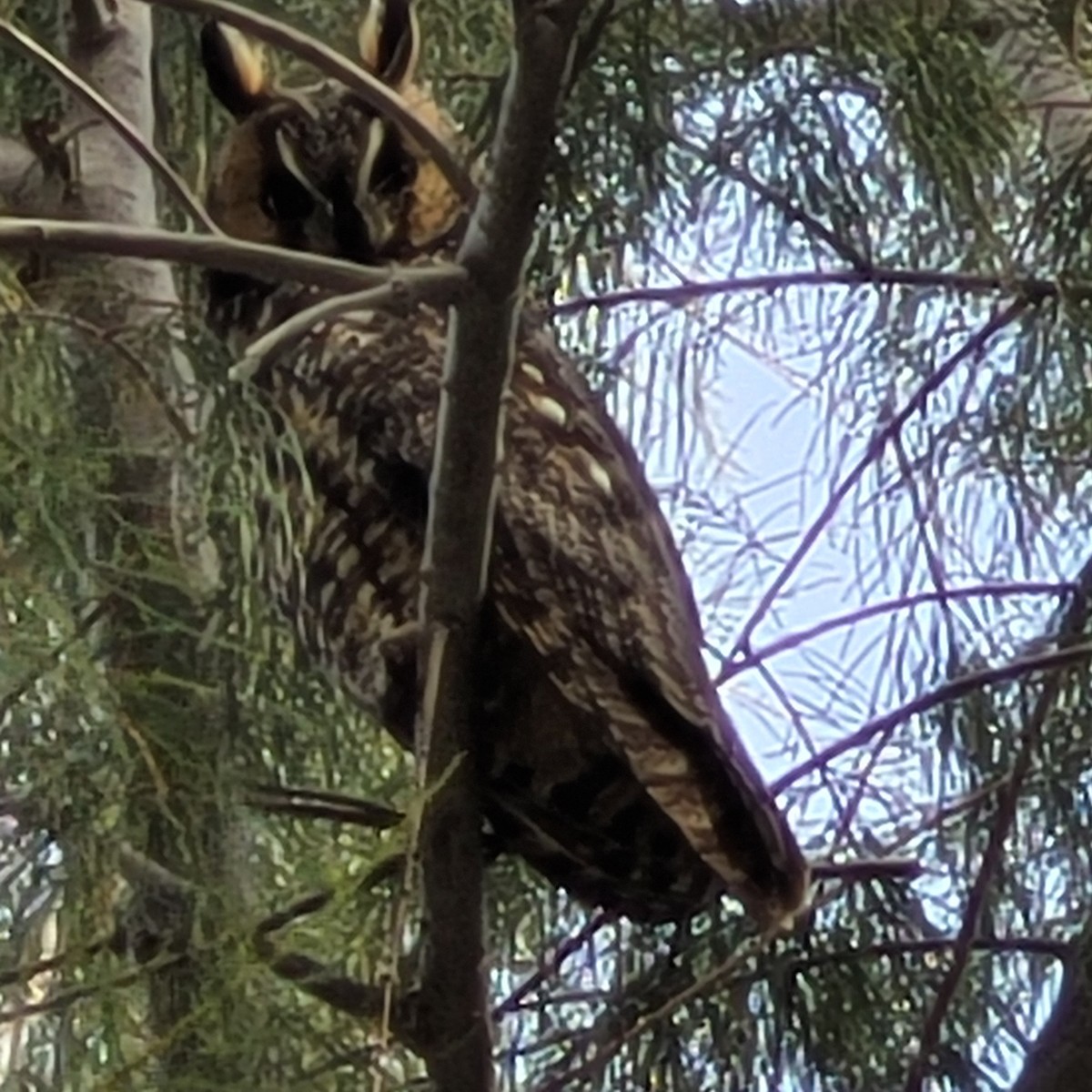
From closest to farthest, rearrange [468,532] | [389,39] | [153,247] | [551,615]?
[153,247] < [468,532] < [551,615] < [389,39]

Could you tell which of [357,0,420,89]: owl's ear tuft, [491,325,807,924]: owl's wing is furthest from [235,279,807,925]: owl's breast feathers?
[357,0,420,89]: owl's ear tuft

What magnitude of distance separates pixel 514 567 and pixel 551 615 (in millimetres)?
26

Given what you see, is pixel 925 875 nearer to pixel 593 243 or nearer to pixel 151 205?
pixel 593 243

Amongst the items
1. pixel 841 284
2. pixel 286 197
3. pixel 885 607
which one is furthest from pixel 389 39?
pixel 885 607

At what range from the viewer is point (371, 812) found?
0.78m

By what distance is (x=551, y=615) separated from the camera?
75 cm

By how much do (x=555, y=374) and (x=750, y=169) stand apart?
0.12m

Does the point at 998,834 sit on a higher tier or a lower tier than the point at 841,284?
lower

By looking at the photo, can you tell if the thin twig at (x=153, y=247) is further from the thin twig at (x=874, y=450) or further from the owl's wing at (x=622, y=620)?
the thin twig at (x=874, y=450)

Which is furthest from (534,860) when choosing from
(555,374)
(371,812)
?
(555,374)

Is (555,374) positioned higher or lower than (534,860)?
higher

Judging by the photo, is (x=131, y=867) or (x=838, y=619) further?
(x=838, y=619)

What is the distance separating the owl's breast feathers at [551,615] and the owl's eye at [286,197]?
121 millimetres

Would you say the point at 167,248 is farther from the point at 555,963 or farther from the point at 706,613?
the point at 706,613
